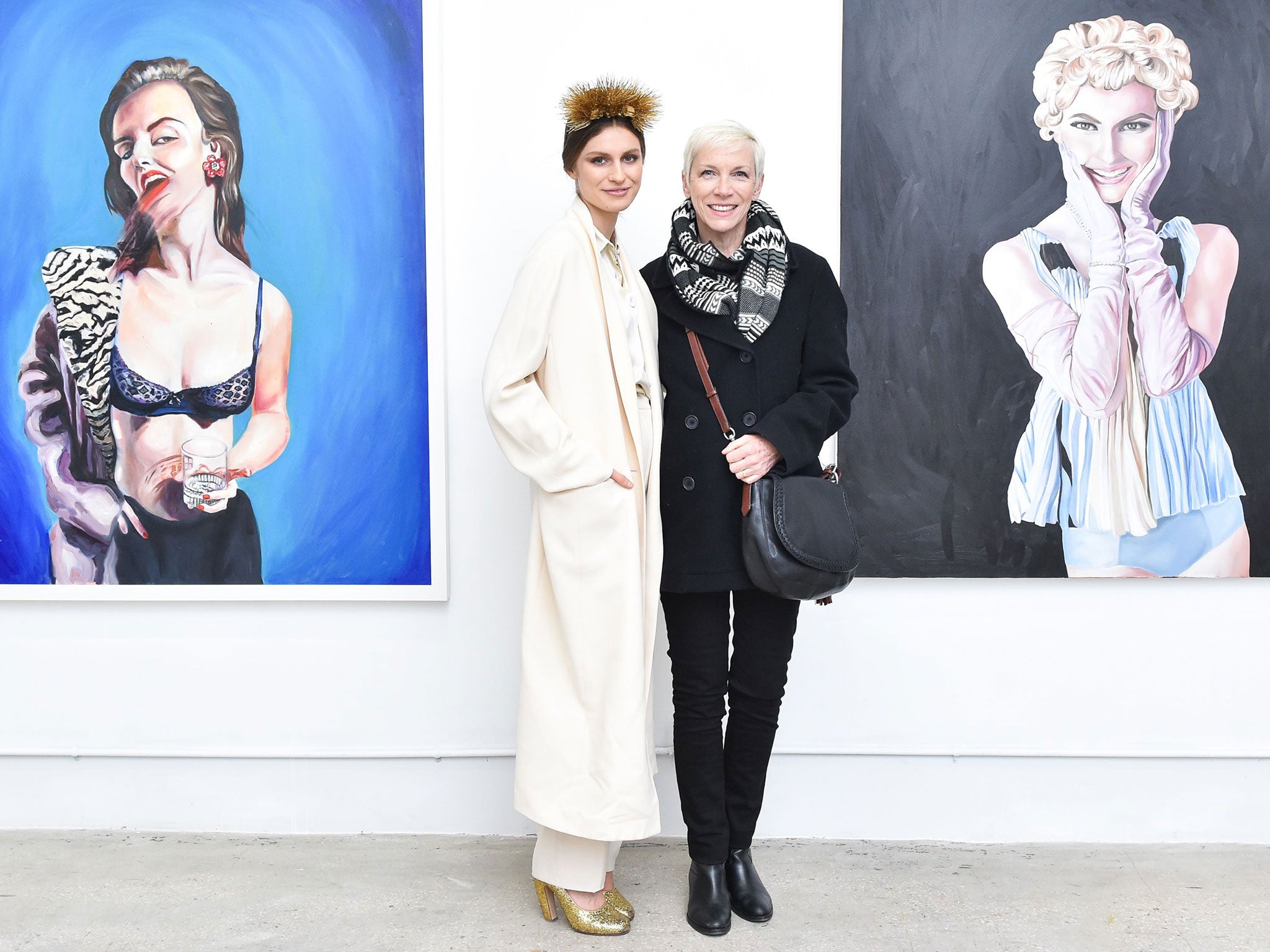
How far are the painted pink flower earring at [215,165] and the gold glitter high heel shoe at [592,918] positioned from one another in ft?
6.18

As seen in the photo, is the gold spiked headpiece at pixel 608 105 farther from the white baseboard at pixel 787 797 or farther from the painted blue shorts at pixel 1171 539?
the white baseboard at pixel 787 797

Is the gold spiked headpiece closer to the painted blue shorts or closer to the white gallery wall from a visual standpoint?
the white gallery wall

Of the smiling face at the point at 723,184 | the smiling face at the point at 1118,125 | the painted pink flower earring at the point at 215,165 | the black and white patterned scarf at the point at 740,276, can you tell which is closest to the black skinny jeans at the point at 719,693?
the black and white patterned scarf at the point at 740,276

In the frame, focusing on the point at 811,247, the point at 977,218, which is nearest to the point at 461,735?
the point at 811,247

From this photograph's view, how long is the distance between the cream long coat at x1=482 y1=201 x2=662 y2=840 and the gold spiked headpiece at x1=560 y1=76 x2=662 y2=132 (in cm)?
18

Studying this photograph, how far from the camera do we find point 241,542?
253cm

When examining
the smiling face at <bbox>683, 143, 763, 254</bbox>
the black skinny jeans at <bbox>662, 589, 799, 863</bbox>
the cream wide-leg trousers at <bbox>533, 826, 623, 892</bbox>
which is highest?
the smiling face at <bbox>683, 143, 763, 254</bbox>

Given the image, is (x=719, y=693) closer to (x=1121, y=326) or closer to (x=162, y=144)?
(x=1121, y=326)

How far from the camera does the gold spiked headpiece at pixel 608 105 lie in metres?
1.92

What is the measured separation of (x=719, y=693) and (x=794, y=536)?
41 centimetres

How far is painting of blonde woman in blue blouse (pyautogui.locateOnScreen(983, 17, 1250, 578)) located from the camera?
2.40m

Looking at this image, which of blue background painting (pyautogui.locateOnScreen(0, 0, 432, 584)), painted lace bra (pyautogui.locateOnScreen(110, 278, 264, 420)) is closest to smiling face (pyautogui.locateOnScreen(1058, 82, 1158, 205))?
blue background painting (pyautogui.locateOnScreen(0, 0, 432, 584))

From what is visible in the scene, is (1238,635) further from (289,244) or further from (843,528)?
(289,244)

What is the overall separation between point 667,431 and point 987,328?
96 cm
